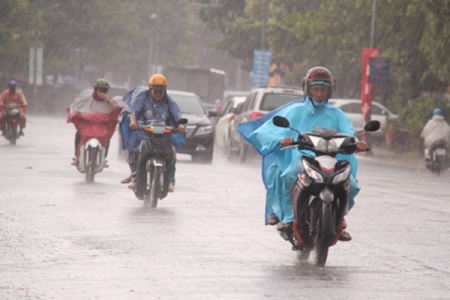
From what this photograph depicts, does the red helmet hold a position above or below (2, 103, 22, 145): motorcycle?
above

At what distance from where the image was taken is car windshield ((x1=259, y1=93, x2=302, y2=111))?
24.4m

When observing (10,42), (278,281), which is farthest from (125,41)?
(278,281)

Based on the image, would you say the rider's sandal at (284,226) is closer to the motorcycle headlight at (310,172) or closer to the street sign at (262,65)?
the motorcycle headlight at (310,172)

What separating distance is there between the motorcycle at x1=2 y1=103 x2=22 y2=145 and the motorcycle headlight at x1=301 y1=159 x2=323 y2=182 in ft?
62.1

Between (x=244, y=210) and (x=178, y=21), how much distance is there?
74.7m

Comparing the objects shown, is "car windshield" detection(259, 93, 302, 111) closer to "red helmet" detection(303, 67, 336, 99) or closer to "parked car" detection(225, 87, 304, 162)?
"parked car" detection(225, 87, 304, 162)

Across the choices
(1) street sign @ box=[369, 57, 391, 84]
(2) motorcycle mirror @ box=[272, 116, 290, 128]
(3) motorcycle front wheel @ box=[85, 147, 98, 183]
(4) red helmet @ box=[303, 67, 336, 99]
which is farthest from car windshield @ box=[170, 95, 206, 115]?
(2) motorcycle mirror @ box=[272, 116, 290, 128]

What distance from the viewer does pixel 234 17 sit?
5675 centimetres

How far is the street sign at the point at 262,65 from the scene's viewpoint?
4731cm

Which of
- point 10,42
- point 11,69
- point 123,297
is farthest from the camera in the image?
point 11,69

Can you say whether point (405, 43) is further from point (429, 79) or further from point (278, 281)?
point (278, 281)

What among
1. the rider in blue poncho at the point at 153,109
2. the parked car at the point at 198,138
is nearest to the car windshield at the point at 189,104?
the parked car at the point at 198,138

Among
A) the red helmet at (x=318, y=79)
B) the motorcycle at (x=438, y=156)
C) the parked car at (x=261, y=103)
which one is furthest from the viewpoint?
the parked car at (x=261, y=103)

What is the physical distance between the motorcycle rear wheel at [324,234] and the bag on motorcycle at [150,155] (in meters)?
5.11
